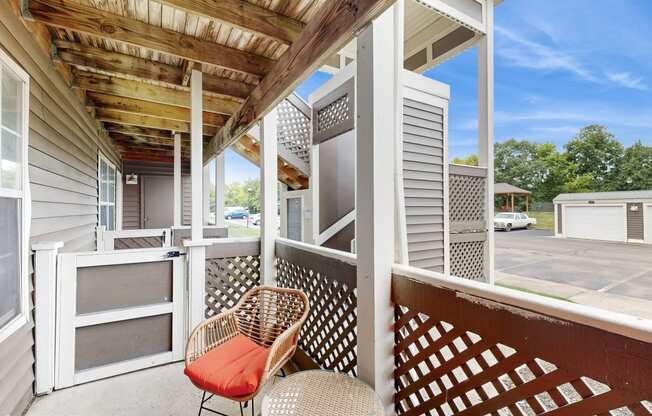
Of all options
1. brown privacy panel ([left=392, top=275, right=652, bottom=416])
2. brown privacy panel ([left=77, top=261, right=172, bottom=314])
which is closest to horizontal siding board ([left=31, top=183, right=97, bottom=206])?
brown privacy panel ([left=77, top=261, right=172, bottom=314])

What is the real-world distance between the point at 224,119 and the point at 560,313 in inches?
182

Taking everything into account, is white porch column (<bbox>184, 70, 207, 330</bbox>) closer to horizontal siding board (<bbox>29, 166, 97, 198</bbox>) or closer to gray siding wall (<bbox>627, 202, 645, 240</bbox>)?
horizontal siding board (<bbox>29, 166, 97, 198</bbox>)

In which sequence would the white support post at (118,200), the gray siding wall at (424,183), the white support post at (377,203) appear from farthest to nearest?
the white support post at (118,200) < the gray siding wall at (424,183) < the white support post at (377,203)

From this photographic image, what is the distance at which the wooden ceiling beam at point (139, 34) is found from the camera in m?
1.96

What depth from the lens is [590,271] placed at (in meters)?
2.21

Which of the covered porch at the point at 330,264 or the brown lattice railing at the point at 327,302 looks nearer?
the covered porch at the point at 330,264

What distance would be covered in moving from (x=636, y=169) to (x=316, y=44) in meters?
2.21

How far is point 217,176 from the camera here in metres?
6.23

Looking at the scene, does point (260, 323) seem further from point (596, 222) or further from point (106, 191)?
point (106, 191)

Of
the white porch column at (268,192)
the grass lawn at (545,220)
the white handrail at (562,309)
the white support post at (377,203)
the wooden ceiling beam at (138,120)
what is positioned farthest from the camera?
the wooden ceiling beam at (138,120)

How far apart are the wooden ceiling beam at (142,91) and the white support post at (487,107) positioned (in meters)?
3.48

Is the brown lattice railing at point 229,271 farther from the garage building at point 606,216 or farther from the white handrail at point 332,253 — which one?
the garage building at point 606,216

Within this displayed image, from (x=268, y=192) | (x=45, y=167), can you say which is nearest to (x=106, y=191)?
(x=45, y=167)

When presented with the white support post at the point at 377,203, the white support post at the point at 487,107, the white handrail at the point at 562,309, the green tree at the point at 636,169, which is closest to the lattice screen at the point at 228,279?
the white support post at the point at 377,203
